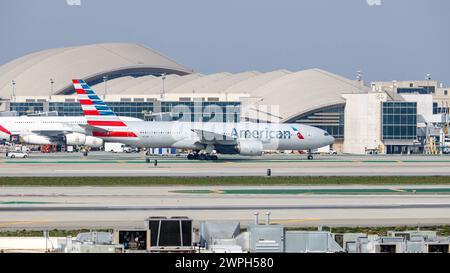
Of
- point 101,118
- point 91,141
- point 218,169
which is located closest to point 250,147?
point 218,169

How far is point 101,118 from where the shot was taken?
117 meters

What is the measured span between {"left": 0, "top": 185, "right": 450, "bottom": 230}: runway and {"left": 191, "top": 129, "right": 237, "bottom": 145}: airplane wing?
44088mm

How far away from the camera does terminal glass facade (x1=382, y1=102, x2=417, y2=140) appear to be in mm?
169500

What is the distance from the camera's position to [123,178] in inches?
3152

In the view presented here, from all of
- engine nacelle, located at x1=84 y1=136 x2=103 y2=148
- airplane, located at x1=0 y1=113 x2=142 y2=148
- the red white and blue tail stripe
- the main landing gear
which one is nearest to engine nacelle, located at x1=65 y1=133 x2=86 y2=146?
engine nacelle, located at x1=84 y1=136 x2=103 y2=148

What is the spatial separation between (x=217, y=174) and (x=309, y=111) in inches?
3699

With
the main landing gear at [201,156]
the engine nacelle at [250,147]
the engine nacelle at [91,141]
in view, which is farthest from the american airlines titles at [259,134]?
the engine nacelle at [91,141]

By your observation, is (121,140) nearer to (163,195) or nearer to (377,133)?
(163,195)

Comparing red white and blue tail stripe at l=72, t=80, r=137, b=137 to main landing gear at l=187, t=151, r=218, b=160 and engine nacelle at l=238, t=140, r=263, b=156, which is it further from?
engine nacelle at l=238, t=140, r=263, b=156

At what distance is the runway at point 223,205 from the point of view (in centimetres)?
4512

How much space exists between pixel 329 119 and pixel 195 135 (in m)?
66.3

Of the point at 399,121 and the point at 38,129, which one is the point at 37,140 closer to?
the point at 38,129
